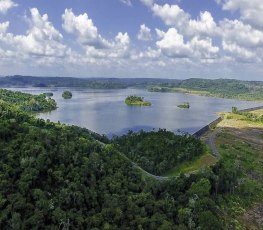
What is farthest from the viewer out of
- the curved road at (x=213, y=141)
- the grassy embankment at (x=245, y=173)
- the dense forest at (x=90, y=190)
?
the curved road at (x=213, y=141)

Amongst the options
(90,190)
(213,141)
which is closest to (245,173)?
(213,141)

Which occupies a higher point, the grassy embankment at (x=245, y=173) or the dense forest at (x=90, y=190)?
the dense forest at (x=90, y=190)

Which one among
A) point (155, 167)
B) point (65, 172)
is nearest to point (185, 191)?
point (155, 167)

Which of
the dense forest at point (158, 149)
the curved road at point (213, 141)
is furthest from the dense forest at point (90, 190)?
the curved road at point (213, 141)

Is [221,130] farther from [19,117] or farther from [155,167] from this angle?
[19,117]

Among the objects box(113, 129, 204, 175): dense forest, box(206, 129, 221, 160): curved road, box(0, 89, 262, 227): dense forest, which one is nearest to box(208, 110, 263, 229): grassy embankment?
box(0, 89, 262, 227): dense forest

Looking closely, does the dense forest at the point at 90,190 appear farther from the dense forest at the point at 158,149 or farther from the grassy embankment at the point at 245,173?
the dense forest at the point at 158,149
